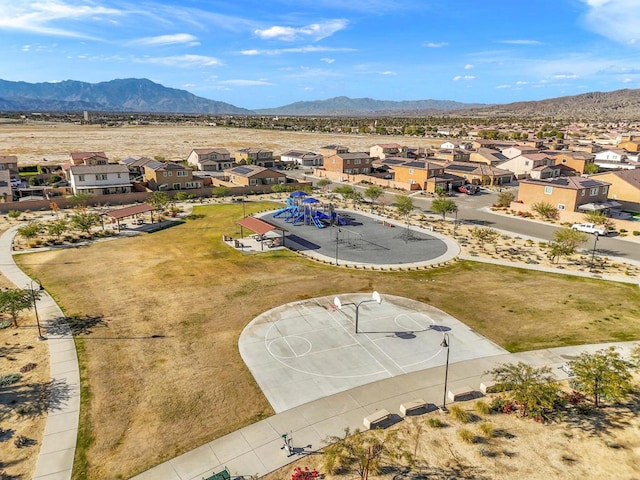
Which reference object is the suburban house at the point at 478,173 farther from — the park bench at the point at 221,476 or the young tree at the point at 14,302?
the park bench at the point at 221,476

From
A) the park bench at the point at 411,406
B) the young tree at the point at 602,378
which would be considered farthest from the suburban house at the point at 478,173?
the park bench at the point at 411,406

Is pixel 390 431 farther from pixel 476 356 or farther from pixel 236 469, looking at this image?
pixel 476 356

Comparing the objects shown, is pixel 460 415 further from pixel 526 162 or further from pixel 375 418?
pixel 526 162

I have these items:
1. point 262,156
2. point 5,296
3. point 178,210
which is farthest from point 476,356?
point 262,156

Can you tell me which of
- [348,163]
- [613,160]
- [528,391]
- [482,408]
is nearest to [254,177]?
[348,163]

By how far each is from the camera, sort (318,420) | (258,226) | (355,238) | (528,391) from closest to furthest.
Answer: (528,391) < (318,420) < (258,226) < (355,238)

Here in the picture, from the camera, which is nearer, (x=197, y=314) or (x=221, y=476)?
(x=221, y=476)
